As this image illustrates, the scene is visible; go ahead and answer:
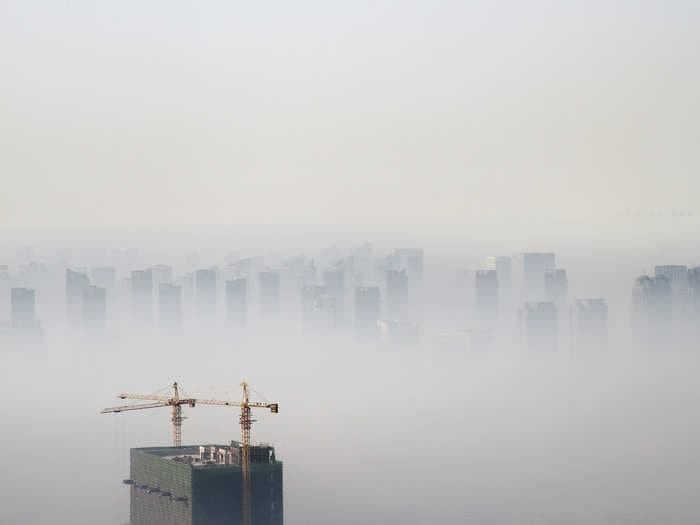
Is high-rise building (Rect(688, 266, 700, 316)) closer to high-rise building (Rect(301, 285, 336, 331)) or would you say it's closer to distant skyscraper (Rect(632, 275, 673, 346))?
distant skyscraper (Rect(632, 275, 673, 346))

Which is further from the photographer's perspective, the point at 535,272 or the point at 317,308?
the point at 317,308

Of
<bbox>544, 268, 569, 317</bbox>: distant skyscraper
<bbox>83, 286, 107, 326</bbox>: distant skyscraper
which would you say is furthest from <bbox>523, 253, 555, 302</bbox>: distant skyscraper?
<bbox>83, 286, 107, 326</bbox>: distant skyscraper

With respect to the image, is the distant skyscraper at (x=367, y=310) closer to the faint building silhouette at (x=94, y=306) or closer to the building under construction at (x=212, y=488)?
the building under construction at (x=212, y=488)

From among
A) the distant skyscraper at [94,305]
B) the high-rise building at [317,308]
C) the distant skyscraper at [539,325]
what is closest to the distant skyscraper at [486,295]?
the distant skyscraper at [539,325]

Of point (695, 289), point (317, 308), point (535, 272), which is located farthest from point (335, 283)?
point (695, 289)

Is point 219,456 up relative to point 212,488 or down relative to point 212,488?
up

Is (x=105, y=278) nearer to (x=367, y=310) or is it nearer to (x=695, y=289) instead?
(x=367, y=310)
